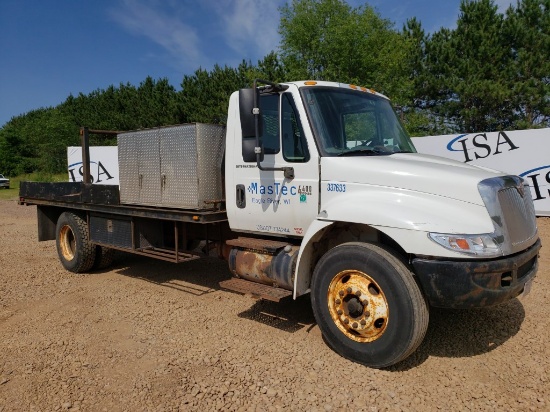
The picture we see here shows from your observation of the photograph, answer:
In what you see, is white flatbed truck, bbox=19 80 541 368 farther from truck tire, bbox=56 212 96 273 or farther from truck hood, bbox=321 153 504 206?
truck tire, bbox=56 212 96 273

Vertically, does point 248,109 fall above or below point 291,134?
above

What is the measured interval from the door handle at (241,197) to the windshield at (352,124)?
1.09 meters

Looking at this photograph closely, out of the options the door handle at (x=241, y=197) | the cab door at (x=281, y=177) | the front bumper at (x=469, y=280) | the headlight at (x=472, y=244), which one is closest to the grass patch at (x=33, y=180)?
the door handle at (x=241, y=197)

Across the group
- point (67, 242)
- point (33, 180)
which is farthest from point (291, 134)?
point (33, 180)

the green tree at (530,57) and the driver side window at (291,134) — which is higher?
the green tree at (530,57)

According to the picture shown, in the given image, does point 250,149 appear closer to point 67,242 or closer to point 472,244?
point 472,244

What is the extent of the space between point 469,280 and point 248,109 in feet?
7.77

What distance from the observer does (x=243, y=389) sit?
3352 millimetres

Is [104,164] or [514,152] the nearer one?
[514,152]

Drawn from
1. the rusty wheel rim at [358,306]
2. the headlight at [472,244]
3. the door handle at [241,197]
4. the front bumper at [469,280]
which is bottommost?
the rusty wheel rim at [358,306]

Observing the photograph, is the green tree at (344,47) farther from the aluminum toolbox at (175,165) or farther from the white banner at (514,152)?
the aluminum toolbox at (175,165)

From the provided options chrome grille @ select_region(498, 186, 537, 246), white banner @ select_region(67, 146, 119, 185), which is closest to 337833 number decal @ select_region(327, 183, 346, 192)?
chrome grille @ select_region(498, 186, 537, 246)

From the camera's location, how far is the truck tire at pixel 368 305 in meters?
3.35

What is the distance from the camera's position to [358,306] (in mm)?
3637
